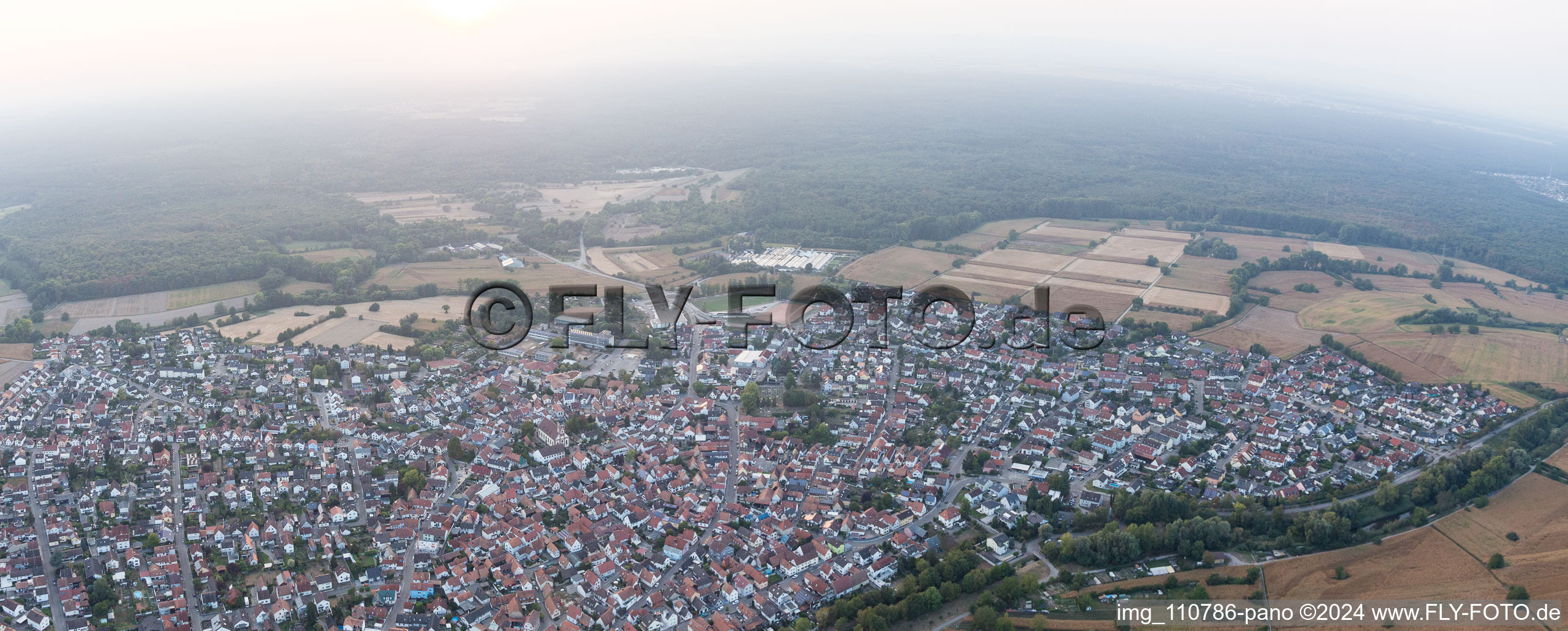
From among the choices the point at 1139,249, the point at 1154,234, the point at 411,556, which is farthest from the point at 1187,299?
the point at 411,556

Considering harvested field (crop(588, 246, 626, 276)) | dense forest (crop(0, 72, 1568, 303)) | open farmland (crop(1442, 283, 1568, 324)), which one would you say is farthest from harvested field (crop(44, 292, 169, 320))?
open farmland (crop(1442, 283, 1568, 324))

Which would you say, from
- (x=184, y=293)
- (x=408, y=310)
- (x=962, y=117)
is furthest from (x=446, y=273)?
(x=962, y=117)

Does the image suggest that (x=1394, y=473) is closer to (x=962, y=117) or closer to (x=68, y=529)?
(x=68, y=529)

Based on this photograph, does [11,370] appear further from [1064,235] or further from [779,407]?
[1064,235]

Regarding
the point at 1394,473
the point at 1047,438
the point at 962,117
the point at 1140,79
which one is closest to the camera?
the point at 1394,473

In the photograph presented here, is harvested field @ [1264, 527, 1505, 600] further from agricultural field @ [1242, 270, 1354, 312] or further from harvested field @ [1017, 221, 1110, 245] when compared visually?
harvested field @ [1017, 221, 1110, 245]

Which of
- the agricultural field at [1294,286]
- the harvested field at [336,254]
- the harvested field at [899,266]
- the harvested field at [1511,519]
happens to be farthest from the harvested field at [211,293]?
the agricultural field at [1294,286]
